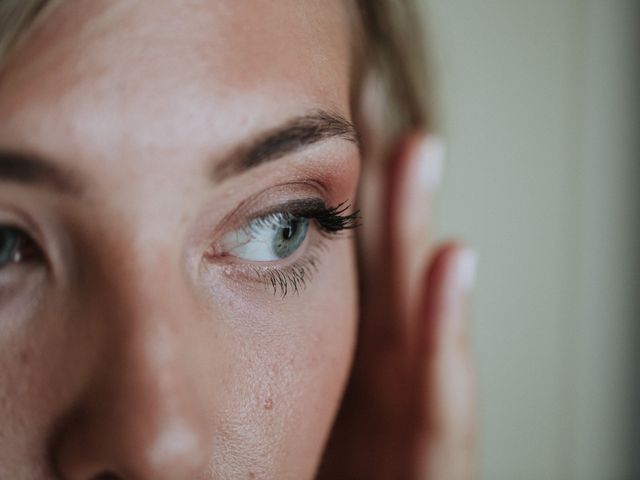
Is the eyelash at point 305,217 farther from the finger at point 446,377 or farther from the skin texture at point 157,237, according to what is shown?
the finger at point 446,377

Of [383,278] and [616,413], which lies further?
[616,413]

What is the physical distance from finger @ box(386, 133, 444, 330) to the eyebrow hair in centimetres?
31

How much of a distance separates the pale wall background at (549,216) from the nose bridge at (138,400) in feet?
2.57

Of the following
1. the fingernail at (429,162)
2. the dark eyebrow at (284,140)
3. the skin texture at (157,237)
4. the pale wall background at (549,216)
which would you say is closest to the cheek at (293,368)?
the skin texture at (157,237)

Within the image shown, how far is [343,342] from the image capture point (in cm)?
77

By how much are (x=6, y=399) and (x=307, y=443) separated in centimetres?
30

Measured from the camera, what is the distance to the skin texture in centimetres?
52

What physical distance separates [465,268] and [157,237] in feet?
1.76

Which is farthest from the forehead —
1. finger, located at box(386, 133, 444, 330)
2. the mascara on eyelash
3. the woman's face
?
finger, located at box(386, 133, 444, 330)

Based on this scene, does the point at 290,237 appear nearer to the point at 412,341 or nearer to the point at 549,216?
Answer: the point at 412,341

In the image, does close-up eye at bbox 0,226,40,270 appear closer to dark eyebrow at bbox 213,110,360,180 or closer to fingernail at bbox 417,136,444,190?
dark eyebrow at bbox 213,110,360,180

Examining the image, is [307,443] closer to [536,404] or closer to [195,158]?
[195,158]

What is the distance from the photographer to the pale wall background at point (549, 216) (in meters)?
1.30

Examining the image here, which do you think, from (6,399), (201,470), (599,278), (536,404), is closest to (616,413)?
(536,404)
